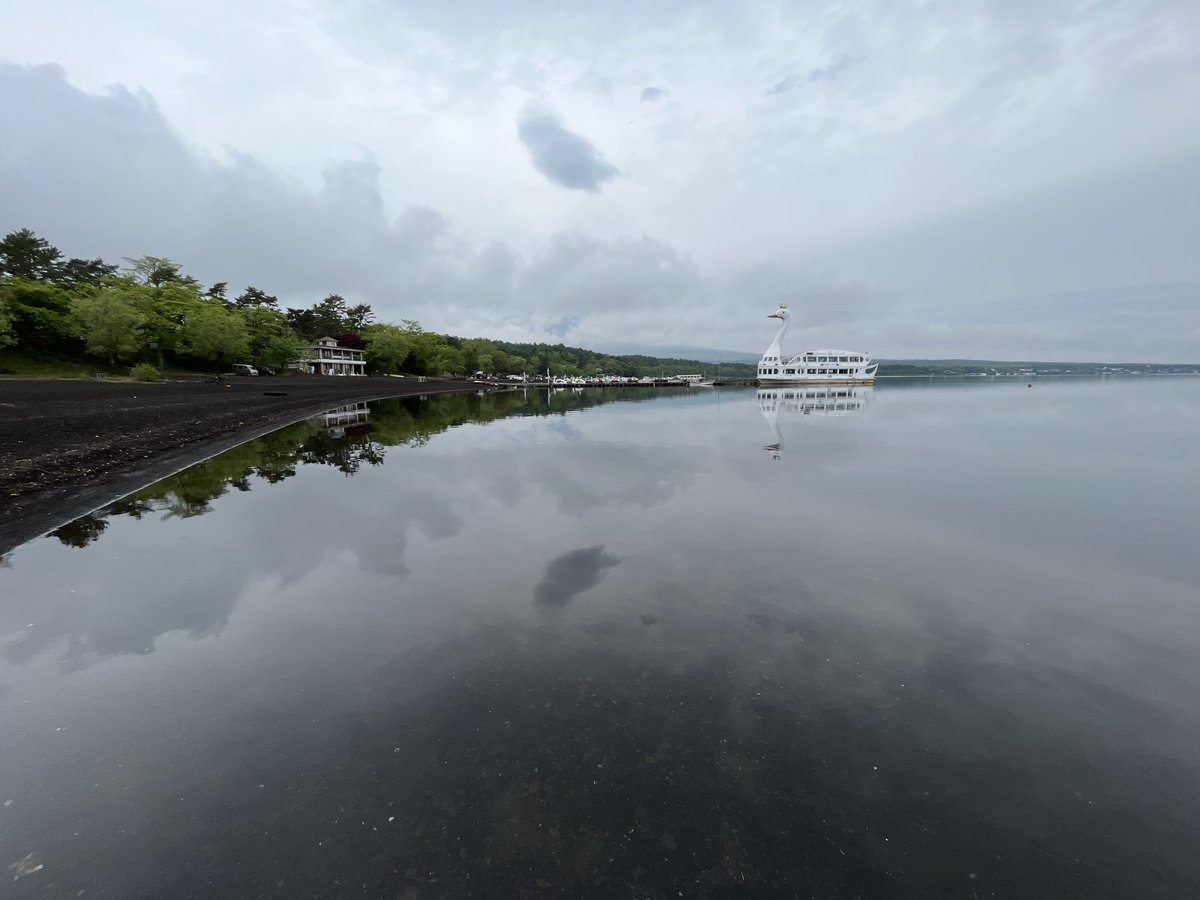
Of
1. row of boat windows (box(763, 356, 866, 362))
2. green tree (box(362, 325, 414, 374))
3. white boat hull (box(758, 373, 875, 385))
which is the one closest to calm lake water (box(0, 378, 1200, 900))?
green tree (box(362, 325, 414, 374))

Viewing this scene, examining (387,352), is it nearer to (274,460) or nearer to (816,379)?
(274,460)

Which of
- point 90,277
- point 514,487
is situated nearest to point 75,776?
point 514,487

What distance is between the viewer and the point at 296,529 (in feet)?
33.4

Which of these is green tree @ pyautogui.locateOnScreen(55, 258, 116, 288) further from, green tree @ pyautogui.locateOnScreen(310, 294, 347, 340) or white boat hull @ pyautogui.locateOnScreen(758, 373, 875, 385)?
white boat hull @ pyautogui.locateOnScreen(758, 373, 875, 385)

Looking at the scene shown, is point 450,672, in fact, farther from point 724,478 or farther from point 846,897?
point 724,478

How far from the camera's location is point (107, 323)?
167 ft

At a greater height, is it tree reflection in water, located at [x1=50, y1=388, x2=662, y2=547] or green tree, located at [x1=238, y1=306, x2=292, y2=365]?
green tree, located at [x1=238, y1=306, x2=292, y2=365]

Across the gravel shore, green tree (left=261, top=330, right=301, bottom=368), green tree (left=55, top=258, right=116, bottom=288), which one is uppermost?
green tree (left=55, top=258, right=116, bottom=288)

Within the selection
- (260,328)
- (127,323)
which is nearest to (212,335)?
(127,323)

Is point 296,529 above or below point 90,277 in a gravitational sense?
below

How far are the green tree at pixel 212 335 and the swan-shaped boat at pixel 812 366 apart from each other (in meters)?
106

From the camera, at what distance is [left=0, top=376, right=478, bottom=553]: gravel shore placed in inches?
444

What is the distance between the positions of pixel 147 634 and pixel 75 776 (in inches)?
103

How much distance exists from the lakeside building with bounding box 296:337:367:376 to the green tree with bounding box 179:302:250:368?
17.9 metres
